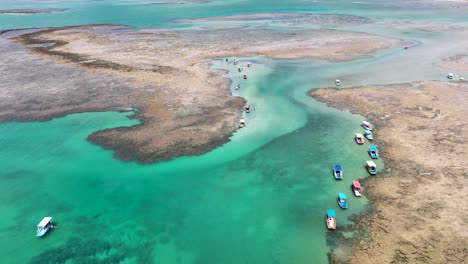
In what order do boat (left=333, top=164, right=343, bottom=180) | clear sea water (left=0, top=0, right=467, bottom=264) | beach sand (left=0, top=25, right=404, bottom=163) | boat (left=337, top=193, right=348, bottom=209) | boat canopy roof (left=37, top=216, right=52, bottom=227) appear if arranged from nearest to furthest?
1. clear sea water (left=0, top=0, right=467, bottom=264)
2. boat canopy roof (left=37, top=216, right=52, bottom=227)
3. boat (left=337, top=193, right=348, bottom=209)
4. boat (left=333, top=164, right=343, bottom=180)
5. beach sand (left=0, top=25, right=404, bottom=163)

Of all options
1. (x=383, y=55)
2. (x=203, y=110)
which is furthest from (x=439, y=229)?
(x=383, y=55)

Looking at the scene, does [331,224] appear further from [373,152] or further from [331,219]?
[373,152]

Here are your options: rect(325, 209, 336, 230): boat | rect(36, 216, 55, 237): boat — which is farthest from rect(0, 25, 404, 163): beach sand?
rect(325, 209, 336, 230): boat

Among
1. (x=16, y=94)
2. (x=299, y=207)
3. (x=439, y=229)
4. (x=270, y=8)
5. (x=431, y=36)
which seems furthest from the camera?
(x=270, y=8)

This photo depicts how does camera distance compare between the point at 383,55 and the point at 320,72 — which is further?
the point at 383,55

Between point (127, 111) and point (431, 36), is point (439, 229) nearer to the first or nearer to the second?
point (127, 111)

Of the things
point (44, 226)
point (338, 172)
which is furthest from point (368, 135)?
point (44, 226)

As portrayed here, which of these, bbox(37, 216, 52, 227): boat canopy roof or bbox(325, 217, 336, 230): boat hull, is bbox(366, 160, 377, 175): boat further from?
bbox(37, 216, 52, 227): boat canopy roof

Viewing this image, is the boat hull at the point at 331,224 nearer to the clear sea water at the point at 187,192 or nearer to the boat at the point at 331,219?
the boat at the point at 331,219
